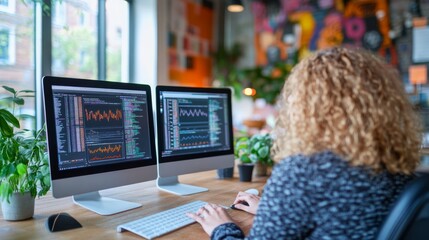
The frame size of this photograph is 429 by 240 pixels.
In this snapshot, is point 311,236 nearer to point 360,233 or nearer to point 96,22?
point 360,233

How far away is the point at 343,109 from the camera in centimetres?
84

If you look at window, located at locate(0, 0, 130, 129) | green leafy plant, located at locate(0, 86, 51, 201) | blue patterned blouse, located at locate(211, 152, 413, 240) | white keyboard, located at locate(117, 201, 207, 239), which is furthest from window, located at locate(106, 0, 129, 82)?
blue patterned blouse, located at locate(211, 152, 413, 240)

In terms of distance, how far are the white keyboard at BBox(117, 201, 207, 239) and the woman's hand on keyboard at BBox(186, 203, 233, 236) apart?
0.03 m

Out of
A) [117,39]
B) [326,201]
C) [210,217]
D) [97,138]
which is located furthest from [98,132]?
[117,39]

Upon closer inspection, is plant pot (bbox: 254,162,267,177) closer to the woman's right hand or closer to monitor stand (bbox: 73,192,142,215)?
the woman's right hand

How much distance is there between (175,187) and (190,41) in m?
3.12

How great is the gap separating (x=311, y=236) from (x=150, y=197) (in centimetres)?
81

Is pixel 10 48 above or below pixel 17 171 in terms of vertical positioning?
above

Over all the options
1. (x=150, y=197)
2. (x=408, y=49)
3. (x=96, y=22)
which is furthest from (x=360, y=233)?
(x=408, y=49)

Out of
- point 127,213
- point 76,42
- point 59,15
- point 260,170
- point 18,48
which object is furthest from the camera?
point 76,42

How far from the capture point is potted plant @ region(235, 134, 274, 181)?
6.18 ft

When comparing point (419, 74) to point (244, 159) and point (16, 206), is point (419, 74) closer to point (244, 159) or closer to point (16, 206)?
point (244, 159)

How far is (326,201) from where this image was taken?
0.79 metres

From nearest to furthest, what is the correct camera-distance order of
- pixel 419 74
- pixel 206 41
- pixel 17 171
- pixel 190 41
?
pixel 17 171
pixel 419 74
pixel 190 41
pixel 206 41
